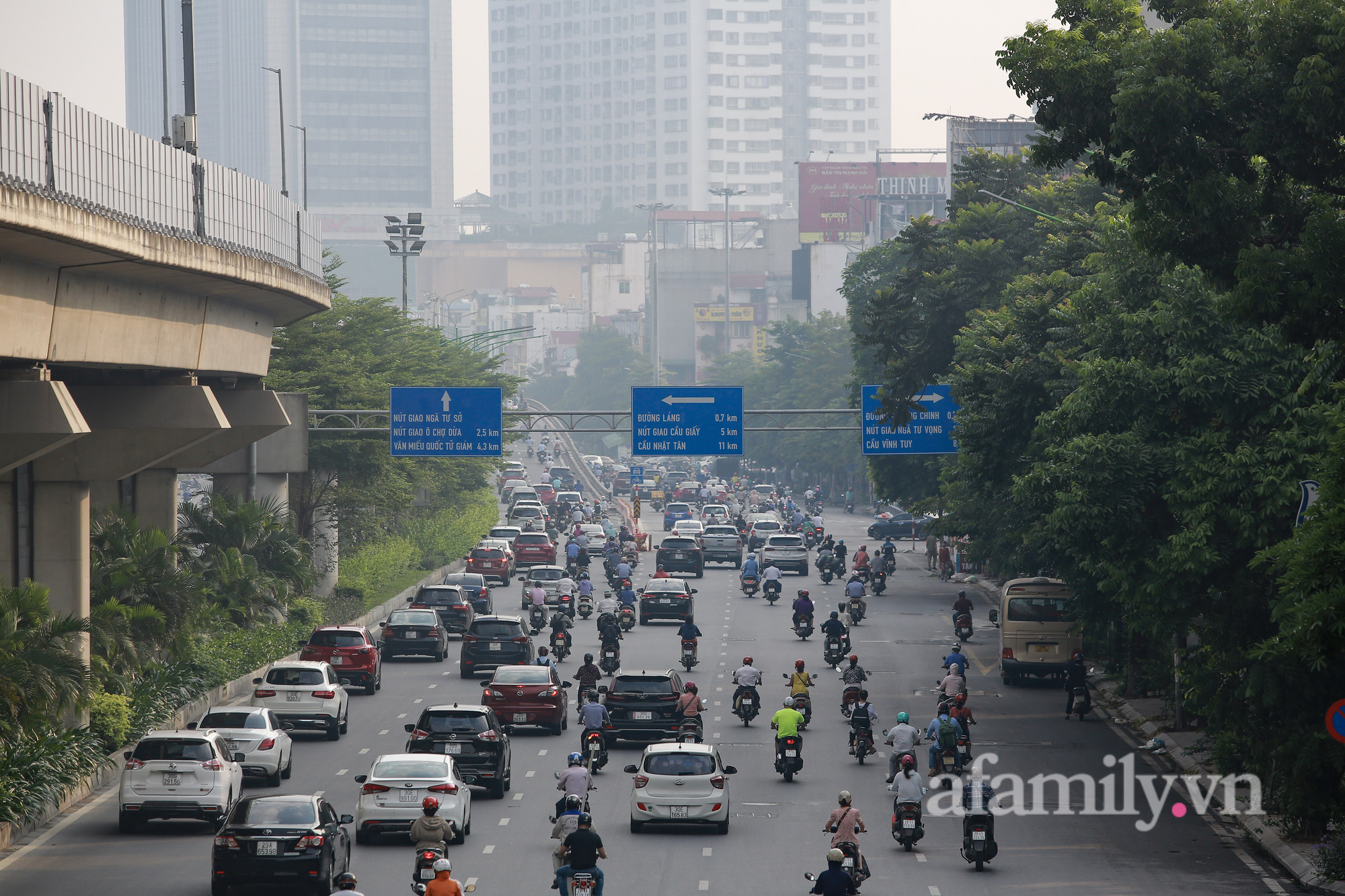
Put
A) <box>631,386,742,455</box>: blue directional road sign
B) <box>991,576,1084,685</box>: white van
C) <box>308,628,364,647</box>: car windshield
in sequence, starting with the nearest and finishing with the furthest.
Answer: <box>308,628,364,647</box>: car windshield, <box>991,576,1084,685</box>: white van, <box>631,386,742,455</box>: blue directional road sign

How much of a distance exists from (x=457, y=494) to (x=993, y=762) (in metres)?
55.7

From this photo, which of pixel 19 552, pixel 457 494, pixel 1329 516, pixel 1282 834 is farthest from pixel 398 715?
pixel 457 494

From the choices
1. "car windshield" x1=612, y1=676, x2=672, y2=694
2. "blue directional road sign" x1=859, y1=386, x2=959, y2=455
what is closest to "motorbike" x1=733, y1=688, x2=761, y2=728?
"car windshield" x1=612, y1=676, x2=672, y2=694

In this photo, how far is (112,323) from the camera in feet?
82.0

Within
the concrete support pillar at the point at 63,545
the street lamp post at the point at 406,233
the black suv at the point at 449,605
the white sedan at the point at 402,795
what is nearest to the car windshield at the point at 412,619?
the black suv at the point at 449,605

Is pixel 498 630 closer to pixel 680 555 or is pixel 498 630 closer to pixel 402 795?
pixel 402 795

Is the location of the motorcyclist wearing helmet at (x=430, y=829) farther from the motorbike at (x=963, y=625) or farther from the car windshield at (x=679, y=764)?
the motorbike at (x=963, y=625)

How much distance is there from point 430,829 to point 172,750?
17.4ft

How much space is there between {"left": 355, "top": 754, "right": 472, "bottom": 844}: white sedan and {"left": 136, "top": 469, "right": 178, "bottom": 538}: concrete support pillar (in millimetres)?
20410

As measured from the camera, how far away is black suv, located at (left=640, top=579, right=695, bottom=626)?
50.3 meters

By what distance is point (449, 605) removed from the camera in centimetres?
4750

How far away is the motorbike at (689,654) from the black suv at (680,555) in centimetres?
2293

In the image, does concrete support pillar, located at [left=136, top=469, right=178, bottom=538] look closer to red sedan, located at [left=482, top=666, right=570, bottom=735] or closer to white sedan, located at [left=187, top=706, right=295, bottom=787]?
red sedan, located at [left=482, top=666, right=570, bottom=735]
